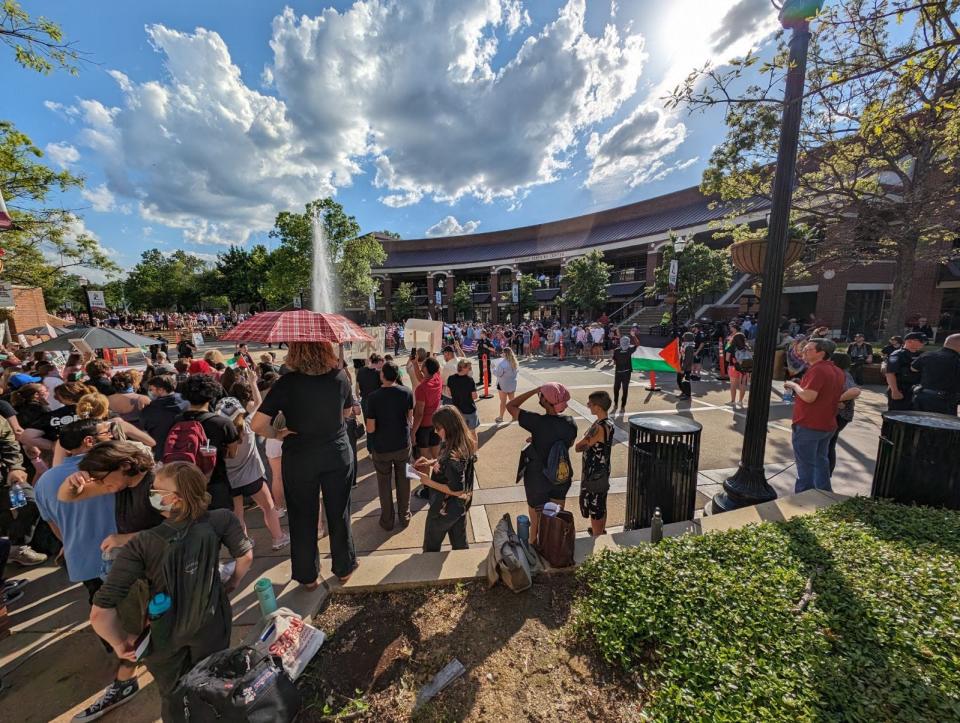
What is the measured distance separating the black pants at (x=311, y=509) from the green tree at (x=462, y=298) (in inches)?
1569

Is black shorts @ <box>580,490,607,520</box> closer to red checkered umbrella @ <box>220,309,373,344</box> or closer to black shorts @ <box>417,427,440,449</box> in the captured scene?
black shorts @ <box>417,427,440,449</box>

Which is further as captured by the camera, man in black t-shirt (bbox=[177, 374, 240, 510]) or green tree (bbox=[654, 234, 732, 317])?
green tree (bbox=[654, 234, 732, 317])

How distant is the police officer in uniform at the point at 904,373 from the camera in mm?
5867

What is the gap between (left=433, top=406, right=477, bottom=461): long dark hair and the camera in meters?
3.16

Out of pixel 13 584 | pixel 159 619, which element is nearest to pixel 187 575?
pixel 159 619

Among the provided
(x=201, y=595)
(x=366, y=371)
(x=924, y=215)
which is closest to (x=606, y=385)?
(x=366, y=371)

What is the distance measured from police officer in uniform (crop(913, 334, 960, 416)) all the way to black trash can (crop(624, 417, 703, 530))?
4457mm

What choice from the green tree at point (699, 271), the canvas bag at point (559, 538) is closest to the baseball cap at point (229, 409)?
the canvas bag at point (559, 538)

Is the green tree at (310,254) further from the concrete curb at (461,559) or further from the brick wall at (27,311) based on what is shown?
the concrete curb at (461,559)

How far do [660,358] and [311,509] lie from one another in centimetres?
851

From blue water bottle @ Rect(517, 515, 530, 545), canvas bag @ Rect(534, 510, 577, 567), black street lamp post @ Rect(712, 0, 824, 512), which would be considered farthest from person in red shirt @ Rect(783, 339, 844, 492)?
blue water bottle @ Rect(517, 515, 530, 545)

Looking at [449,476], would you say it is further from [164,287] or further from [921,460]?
[164,287]

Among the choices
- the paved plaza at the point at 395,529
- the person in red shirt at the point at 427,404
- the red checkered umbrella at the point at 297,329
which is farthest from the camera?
the person in red shirt at the point at 427,404

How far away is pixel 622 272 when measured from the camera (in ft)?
112
